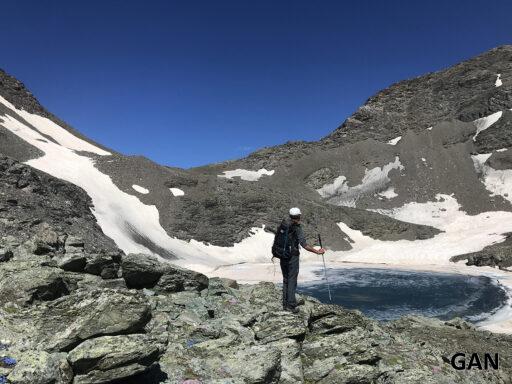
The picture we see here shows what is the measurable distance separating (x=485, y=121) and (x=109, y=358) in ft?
370

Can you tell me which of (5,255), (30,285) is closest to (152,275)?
(5,255)

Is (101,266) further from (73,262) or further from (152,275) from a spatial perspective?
(152,275)

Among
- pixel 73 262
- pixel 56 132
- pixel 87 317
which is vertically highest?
pixel 56 132

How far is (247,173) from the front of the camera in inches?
3954

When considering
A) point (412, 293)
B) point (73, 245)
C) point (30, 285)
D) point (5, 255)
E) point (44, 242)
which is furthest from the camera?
point (412, 293)

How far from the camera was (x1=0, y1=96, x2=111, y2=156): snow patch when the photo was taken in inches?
2852

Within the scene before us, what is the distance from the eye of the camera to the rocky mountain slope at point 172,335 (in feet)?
24.1

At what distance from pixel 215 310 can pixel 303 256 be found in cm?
4648

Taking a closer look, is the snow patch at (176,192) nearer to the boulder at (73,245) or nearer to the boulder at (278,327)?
the boulder at (73,245)

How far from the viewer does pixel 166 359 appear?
875 cm

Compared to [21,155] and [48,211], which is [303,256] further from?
[21,155]

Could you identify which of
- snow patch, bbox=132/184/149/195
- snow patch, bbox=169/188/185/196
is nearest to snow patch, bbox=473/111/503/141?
snow patch, bbox=169/188/185/196

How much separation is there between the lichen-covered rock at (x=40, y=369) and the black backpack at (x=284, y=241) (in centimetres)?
601

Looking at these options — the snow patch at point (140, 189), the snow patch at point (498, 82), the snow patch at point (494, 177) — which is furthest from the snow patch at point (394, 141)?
the snow patch at point (140, 189)
